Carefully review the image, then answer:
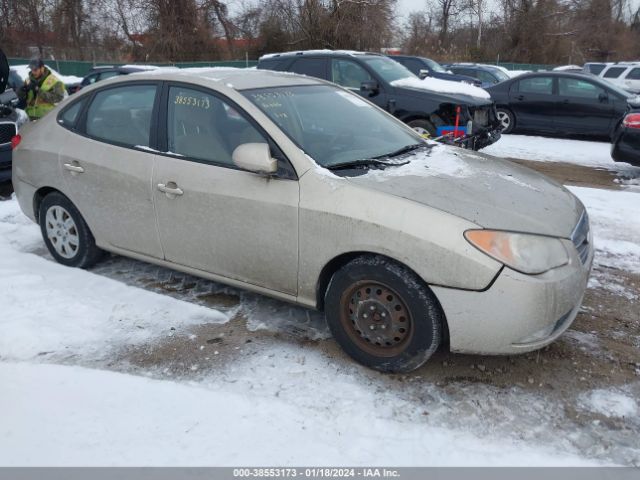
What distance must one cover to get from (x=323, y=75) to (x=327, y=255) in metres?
7.06

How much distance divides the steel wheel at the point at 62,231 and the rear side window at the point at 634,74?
19152mm

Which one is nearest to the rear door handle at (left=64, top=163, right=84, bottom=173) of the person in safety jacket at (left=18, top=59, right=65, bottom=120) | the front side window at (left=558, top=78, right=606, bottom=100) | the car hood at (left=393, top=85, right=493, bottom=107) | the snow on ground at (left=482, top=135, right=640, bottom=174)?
the person in safety jacket at (left=18, top=59, right=65, bottom=120)

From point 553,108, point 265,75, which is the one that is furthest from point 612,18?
point 265,75

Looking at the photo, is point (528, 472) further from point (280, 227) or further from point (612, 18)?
point (612, 18)

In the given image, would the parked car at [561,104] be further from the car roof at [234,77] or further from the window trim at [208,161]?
the window trim at [208,161]

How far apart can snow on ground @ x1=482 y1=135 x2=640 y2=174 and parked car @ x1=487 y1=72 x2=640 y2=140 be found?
0.86 feet

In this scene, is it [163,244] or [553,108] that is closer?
[163,244]

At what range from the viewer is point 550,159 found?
9906 mm

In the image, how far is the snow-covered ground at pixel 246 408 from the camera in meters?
2.62

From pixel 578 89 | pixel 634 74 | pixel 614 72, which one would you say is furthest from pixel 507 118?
pixel 614 72

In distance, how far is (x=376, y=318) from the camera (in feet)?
10.4

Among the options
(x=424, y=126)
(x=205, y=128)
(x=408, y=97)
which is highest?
(x=408, y=97)

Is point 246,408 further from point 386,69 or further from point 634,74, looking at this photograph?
point 634,74

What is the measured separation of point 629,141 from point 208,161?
7131 mm
